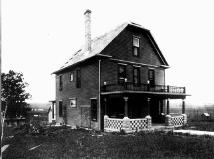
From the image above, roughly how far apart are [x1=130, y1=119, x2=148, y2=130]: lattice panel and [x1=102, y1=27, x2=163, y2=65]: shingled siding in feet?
18.8

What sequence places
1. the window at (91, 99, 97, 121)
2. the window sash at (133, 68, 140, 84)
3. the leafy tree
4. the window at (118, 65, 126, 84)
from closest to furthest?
the window at (91, 99, 97, 121) → the window at (118, 65, 126, 84) → the window sash at (133, 68, 140, 84) → the leafy tree

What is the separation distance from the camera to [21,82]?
4081 cm

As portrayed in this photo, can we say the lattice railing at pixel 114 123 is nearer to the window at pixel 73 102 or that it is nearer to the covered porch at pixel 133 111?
the covered porch at pixel 133 111

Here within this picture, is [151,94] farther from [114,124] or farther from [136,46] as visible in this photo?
[136,46]

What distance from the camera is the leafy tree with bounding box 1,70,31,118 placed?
37.8 m

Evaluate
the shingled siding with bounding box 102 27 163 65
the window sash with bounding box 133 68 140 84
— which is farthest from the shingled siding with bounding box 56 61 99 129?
the window sash with bounding box 133 68 140 84

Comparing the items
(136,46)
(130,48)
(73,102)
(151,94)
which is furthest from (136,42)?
(73,102)

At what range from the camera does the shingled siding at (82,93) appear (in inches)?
750

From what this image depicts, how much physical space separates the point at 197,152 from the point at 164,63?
14974 mm

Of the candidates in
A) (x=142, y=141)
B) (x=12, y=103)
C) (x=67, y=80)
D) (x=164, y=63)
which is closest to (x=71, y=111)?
(x=67, y=80)

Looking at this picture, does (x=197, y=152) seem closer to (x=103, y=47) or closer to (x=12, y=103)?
(x=103, y=47)

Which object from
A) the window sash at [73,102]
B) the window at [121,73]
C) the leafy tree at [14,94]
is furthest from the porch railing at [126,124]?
the leafy tree at [14,94]

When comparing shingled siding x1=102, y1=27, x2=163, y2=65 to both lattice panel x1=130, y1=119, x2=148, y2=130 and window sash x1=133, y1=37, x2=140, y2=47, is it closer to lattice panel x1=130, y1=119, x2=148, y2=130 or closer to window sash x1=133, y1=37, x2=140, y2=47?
window sash x1=133, y1=37, x2=140, y2=47

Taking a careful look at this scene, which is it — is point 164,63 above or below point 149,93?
above
